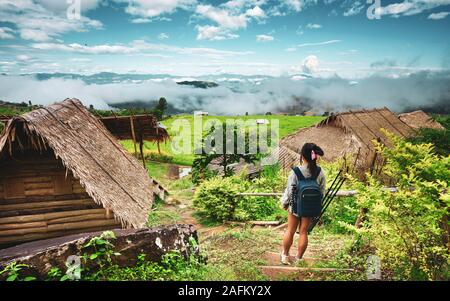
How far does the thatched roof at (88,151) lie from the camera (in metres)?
5.96

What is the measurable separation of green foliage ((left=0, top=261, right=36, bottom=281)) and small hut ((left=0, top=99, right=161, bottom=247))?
2985 mm

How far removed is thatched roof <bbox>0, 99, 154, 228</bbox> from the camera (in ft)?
19.6

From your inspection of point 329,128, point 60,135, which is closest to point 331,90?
point 329,128

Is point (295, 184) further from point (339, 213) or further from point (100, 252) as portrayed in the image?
point (339, 213)

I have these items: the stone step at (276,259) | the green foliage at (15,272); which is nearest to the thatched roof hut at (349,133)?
the stone step at (276,259)

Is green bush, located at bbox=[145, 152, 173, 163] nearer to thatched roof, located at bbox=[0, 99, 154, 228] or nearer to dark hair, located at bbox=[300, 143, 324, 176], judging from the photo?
thatched roof, located at bbox=[0, 99, 154, 228]

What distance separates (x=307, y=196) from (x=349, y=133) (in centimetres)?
1455

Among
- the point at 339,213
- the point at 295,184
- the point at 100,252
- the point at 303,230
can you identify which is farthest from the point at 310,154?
the point at 339,213

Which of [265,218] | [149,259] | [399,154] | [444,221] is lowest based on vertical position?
[265,218]

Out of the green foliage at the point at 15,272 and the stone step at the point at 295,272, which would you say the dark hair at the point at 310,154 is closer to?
the stone step at the point at 295,272

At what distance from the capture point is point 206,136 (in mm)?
14141

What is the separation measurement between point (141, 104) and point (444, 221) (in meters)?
78.7

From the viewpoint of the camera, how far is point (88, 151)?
24.1 feet

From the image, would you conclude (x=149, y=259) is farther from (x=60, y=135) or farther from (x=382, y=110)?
(x=382, y=110)
